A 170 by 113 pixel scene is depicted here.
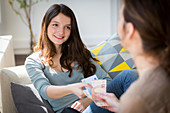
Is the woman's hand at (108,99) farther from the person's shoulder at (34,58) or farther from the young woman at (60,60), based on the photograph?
the person's shoulder at (34,58)

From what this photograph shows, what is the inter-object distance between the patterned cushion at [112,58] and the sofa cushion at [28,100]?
72 centimetres

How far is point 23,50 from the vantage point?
4.19m

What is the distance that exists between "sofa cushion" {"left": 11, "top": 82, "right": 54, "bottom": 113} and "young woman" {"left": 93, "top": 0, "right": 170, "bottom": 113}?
1139 millimetres

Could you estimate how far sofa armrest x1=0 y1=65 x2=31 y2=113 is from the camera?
5.85ft

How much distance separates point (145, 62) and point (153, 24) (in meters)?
0.15

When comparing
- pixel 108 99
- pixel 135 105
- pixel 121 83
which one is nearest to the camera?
pixel 135 105

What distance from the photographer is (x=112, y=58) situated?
2416 millimetres

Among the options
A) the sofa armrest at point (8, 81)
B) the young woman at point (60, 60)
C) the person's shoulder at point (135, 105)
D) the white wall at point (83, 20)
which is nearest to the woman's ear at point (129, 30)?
the person's shoulder at point (135, 105)

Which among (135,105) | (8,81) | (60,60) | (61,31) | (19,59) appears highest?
(61,31)

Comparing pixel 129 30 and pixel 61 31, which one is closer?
pixel 129 30

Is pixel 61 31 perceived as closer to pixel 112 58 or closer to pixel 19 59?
pixel 112 58

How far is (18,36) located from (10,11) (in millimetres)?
428

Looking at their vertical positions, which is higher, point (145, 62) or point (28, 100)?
point (145, 62)

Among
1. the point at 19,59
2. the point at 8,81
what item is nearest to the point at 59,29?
the point at 8,81
